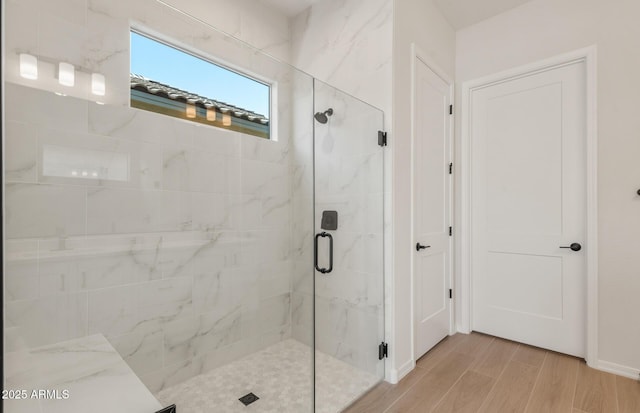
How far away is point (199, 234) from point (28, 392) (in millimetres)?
871

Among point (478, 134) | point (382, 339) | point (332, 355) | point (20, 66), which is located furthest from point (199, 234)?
point (478, 134)

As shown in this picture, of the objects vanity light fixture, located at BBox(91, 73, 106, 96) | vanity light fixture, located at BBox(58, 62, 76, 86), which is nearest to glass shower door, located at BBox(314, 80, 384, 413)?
vanity light fixture, located at BBox(91, 73, 106, 96)

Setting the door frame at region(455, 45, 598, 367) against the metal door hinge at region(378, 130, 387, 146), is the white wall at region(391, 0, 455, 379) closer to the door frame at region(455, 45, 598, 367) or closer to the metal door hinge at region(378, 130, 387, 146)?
the metal door hinge at region(378, 130, 387, 146)

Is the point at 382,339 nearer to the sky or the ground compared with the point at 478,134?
nearer to the ground

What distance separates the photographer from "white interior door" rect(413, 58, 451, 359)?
2541mm

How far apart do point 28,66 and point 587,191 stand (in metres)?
3.47

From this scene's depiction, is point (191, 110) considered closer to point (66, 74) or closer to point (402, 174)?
point (66, 74)

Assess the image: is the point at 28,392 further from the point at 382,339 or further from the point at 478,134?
the point at 478,134

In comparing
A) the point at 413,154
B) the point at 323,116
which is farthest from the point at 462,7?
the point at 323,116

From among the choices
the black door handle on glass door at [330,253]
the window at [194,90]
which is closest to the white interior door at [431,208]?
the black door handle on glass door at [330,253]

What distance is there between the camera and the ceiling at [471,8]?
2738mm

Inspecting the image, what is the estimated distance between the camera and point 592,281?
2389 millimetres

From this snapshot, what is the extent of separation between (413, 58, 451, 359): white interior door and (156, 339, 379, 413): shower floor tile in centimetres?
79

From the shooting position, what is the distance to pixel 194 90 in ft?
5.91
